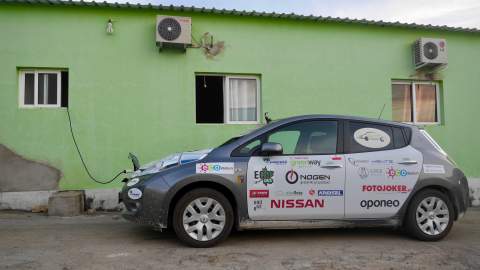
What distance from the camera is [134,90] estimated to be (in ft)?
26.9

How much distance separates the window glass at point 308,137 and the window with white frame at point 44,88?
481cm

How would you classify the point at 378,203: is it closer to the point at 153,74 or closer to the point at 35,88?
the point at 153,74

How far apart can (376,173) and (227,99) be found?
417 centimetres

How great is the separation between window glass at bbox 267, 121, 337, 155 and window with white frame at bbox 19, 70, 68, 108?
481 centimetres

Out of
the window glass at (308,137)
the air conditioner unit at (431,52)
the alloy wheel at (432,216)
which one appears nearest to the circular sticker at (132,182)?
the window glass at (308,137)

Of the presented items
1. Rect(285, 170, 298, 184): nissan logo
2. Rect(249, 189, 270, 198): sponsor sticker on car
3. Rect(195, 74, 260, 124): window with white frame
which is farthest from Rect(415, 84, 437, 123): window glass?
Rect(249, 189, 270, 198): sponsor sticker on car

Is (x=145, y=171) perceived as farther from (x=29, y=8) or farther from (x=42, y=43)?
(x=29, y=8)

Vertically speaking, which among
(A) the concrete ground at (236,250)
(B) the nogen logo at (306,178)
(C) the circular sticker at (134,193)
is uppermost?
(B) the nogen logo at (306,178)

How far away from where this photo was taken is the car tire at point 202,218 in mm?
4977

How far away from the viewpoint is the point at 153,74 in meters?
8.27

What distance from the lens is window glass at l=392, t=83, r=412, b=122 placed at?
9719 mm

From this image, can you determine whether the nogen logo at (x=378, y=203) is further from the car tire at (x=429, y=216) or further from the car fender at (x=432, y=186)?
the car tire at (x=429, y=216)

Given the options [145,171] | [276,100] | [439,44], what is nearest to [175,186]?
[145,171]

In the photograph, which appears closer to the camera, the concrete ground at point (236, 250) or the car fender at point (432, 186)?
the concrete ground at point (236, 250)
